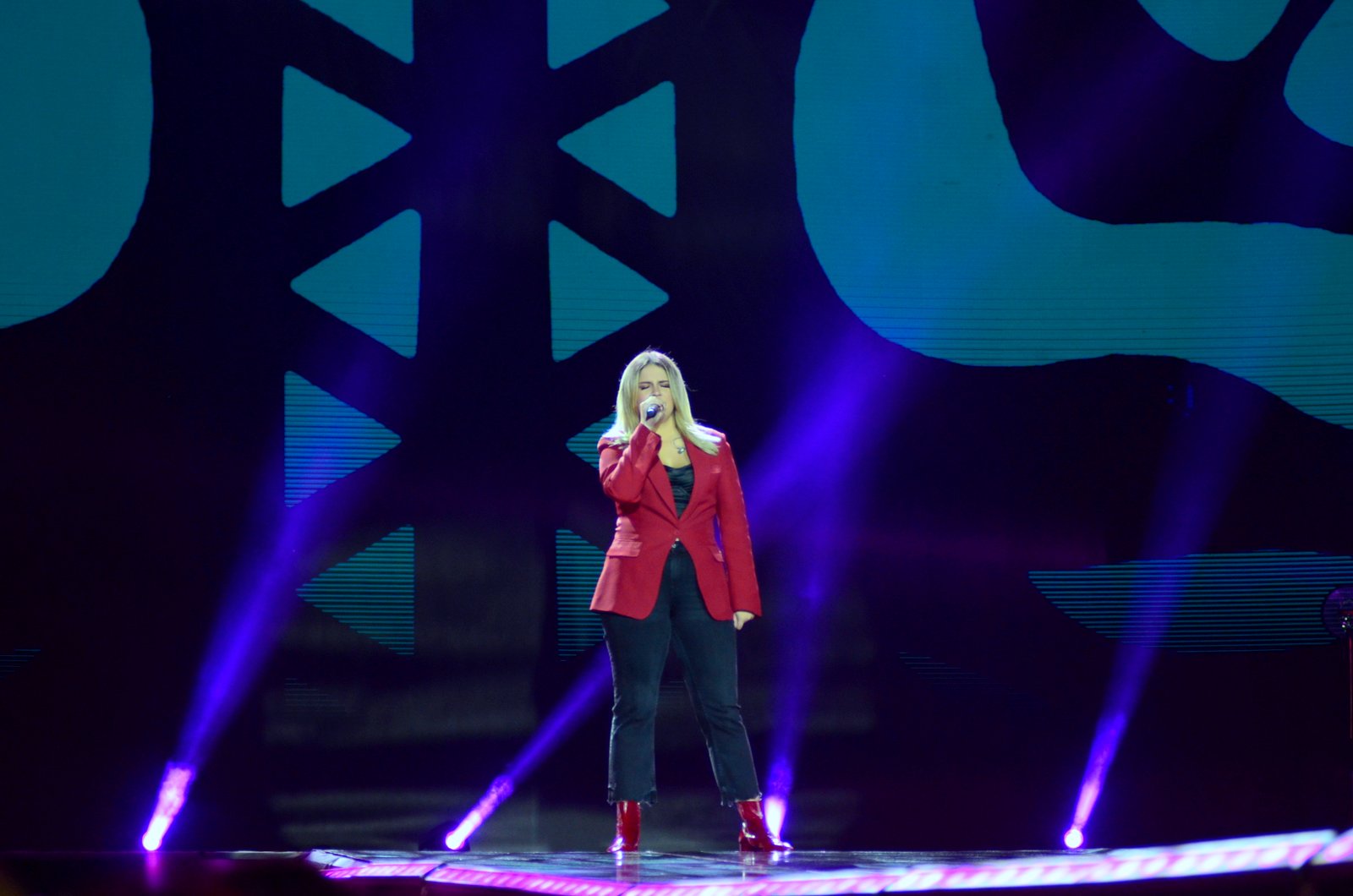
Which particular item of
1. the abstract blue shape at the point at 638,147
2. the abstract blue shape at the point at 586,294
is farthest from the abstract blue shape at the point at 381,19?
the abstract blue shape at the point at 586,294

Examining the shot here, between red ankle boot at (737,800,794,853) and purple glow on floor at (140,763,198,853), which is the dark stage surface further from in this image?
purple glow on floor at (140,763,198,853)

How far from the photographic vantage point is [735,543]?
10.8ft

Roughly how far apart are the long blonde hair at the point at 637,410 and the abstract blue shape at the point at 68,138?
6.59 ft

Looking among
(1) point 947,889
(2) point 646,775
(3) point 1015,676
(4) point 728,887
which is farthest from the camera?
(3) point 1015,676

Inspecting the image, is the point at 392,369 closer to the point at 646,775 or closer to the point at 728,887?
the point at 646,775

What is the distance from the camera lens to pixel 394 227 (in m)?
4.20

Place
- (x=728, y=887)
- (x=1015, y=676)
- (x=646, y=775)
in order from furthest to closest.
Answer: (x=1015, y=676) → (x=646, y=775) → (x=728, y=887)

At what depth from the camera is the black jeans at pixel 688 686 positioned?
125 inches

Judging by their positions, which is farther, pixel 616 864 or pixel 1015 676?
pixel 1015 676

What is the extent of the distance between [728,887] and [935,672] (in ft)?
8.01

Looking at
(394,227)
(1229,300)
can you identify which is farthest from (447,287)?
(1229,300)

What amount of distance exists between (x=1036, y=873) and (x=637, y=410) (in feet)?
6.48

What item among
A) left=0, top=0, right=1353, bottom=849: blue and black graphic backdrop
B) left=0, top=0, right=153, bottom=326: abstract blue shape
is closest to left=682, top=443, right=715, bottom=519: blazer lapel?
left=0, top=0, right=1353, bottom=849: blue and black graphic backdrop

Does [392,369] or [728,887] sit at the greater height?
[392,369]
